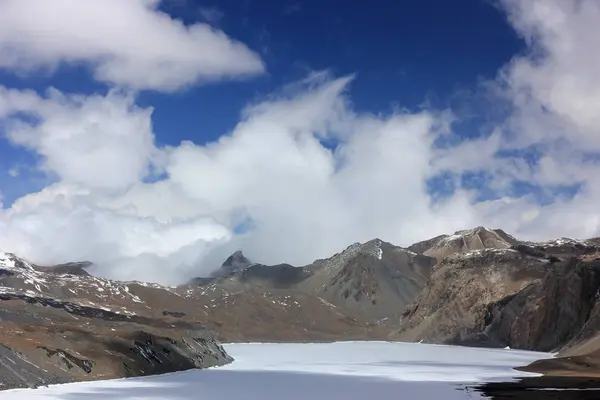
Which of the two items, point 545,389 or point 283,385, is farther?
point 283,385

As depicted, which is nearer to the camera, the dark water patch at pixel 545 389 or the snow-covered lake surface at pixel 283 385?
the dark water patch at pixel 545 389

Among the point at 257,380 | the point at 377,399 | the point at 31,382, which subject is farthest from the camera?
the point at 257,380

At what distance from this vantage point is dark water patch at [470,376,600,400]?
64375mm

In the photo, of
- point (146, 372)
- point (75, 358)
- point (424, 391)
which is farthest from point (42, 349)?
point (424, 391)

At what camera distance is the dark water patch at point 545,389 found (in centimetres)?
6438

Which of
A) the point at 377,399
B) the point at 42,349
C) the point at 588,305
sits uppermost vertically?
the point at 588,305

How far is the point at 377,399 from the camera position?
6556 centimetres

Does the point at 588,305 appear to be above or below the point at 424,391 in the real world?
above

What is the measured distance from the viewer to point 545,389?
237 ft

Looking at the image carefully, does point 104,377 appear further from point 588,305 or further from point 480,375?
point 588,305

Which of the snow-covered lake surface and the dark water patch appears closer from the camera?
the dark water patch

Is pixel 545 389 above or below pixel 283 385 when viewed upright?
below

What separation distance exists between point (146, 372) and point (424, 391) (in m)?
38.9

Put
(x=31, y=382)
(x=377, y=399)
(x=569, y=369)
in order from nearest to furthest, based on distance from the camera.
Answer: (x=377, y=399)
(x=31, y=382)
(x=569, y=369)
